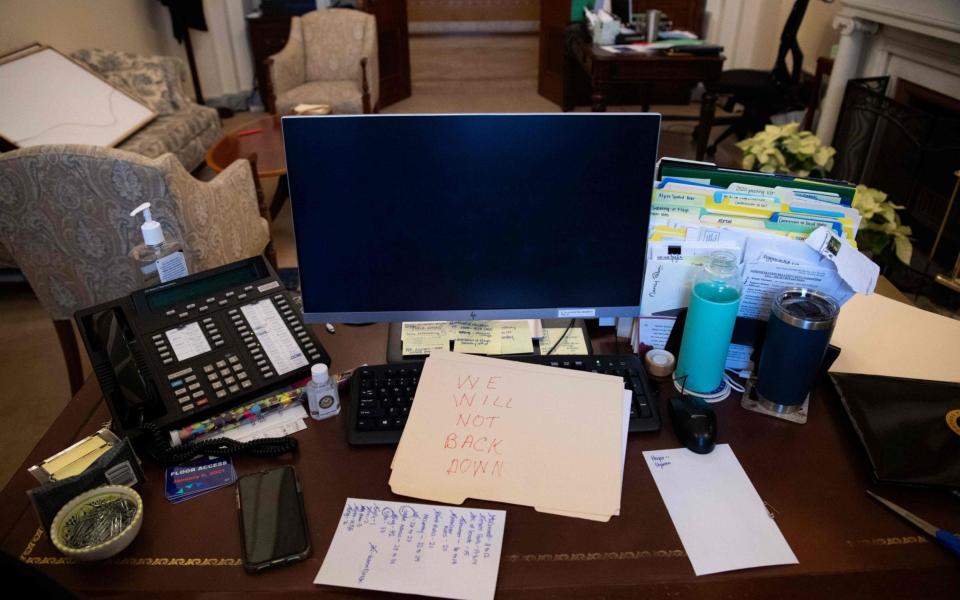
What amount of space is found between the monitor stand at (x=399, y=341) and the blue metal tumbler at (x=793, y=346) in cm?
28

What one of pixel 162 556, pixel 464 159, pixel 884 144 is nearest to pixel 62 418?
pixel 162 556

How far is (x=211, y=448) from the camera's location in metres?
0.89

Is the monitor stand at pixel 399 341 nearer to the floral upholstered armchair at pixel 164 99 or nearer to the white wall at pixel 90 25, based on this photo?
the floral upholstered armchair at pixel 164 99

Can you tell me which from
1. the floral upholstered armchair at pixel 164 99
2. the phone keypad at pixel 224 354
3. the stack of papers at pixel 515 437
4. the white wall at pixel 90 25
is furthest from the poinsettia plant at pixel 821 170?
the white wall at pixel 90 25

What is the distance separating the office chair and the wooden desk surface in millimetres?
3426

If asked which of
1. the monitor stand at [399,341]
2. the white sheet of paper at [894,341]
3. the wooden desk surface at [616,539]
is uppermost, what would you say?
the monitor stand at [399,341]

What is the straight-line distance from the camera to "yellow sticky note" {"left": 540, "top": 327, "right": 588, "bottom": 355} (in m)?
1.09

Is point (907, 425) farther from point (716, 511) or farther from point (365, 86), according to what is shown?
point (365, 86)

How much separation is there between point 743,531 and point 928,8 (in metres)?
2.89

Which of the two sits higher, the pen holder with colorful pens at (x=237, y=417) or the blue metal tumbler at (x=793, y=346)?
the blue metal tumbler at (x=793, y=346)

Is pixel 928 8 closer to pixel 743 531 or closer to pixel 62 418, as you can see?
pixel 743 531

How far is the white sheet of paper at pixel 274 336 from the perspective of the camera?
990 mm

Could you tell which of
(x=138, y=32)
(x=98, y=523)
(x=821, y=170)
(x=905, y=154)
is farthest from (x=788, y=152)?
(x=138, y=32)

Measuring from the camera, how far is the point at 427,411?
928 millimetres
